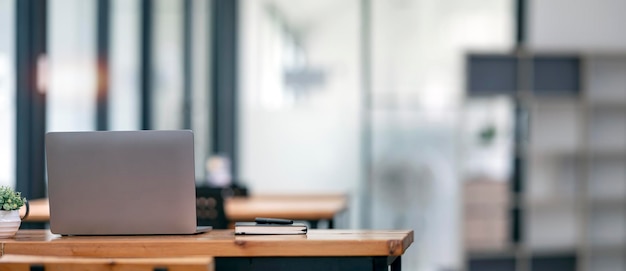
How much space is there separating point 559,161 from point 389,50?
1595 mm

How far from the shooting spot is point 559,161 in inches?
336

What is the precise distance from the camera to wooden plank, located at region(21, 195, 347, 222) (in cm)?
499

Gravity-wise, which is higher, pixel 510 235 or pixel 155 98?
pixel 155 98

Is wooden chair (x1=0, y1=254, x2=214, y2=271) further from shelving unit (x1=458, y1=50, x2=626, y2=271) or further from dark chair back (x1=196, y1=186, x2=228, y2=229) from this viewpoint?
shelving unit (x1=458, y1=50, x2=626, y2=271)

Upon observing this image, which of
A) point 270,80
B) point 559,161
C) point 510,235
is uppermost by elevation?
point 270,80

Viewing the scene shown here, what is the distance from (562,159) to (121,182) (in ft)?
19.5

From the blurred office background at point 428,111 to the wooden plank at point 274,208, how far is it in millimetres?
1463

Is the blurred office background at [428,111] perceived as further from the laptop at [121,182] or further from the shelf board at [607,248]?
the laptop at [121,182]

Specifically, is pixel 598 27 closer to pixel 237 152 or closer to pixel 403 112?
pixel 403 112

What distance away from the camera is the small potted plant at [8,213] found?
10.4 feet

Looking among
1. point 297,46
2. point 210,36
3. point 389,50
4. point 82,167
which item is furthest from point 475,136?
point 82,167

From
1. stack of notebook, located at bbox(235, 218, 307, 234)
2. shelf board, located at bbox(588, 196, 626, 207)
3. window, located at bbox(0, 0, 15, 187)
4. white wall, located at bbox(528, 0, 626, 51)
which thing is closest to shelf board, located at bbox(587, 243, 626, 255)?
shelf board, located at bbox(588, 196, 626, 207)

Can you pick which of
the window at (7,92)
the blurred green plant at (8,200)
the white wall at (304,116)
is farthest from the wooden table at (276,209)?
the white wall at (304,116)

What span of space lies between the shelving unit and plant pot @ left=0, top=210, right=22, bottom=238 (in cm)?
537
